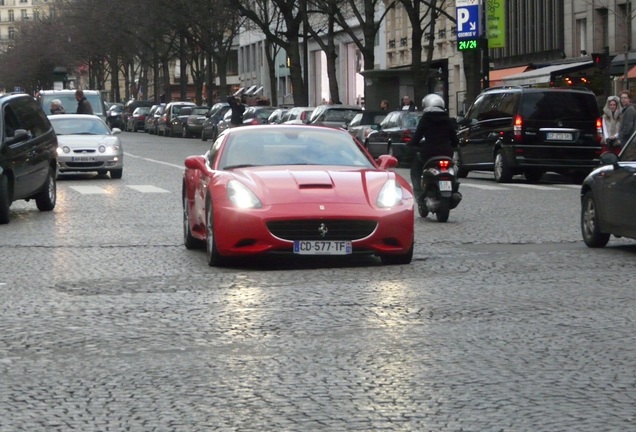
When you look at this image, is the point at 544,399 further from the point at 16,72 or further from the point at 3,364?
the point at 16,72

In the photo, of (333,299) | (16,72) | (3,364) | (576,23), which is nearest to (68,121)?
(333,299)

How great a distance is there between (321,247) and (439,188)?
622cm

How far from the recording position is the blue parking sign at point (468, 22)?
4041 cm

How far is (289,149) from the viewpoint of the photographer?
46.7ft

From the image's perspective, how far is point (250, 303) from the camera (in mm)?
10695

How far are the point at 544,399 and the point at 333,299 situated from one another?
3.95 m

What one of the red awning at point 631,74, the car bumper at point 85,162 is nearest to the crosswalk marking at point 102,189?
the car bumper at point 85,162

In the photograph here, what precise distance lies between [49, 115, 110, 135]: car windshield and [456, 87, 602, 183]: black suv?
7.84 metres

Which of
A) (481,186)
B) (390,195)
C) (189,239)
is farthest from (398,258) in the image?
(481,186)

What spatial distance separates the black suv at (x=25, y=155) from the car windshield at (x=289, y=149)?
525 cm

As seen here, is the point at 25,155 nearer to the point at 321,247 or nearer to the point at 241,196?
the point at 241,196

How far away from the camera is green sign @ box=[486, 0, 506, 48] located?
140 ft

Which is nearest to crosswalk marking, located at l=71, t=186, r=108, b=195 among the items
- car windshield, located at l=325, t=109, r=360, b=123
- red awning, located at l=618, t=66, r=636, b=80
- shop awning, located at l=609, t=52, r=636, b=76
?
car windshield, located at l=325, t=109, r=360, b=123

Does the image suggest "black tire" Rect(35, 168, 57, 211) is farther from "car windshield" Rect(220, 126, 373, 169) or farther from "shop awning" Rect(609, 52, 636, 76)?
"shop awning" Rect(609, 52, 636, 76)
